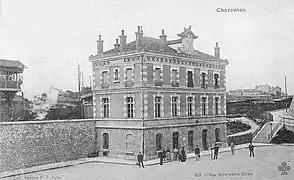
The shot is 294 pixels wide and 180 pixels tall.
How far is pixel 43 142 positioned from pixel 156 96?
344 cm

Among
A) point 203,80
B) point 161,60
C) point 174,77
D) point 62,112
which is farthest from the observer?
point 62,112

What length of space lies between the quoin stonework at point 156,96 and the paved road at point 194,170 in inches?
33.1

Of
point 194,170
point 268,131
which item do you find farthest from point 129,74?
point 268,131

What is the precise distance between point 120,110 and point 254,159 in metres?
3.88

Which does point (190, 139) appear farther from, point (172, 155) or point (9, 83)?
point (9, 83)

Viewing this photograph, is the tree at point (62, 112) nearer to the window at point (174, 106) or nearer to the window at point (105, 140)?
the window at point (105, 140)

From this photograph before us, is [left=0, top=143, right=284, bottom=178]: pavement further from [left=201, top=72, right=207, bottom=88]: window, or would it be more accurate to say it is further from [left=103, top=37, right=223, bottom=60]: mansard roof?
[left=103, top=37, right=223, bottom=60]: mansard roof

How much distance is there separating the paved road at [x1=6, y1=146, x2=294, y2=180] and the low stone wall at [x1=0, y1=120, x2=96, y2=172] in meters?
0.91

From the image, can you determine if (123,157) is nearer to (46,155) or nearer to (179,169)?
(179,169)

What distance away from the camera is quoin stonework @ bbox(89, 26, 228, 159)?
11500 mm

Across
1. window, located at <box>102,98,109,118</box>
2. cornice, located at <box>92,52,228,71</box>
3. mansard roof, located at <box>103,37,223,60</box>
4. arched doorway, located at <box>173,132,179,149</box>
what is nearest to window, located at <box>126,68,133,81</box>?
cornice, located at <box>92,52,228,71</box>

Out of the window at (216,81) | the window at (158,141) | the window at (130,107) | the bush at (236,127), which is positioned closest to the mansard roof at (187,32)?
the window at (216,81)

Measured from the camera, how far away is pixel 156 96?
39.3ft

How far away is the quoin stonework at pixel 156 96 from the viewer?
37.7 ft
